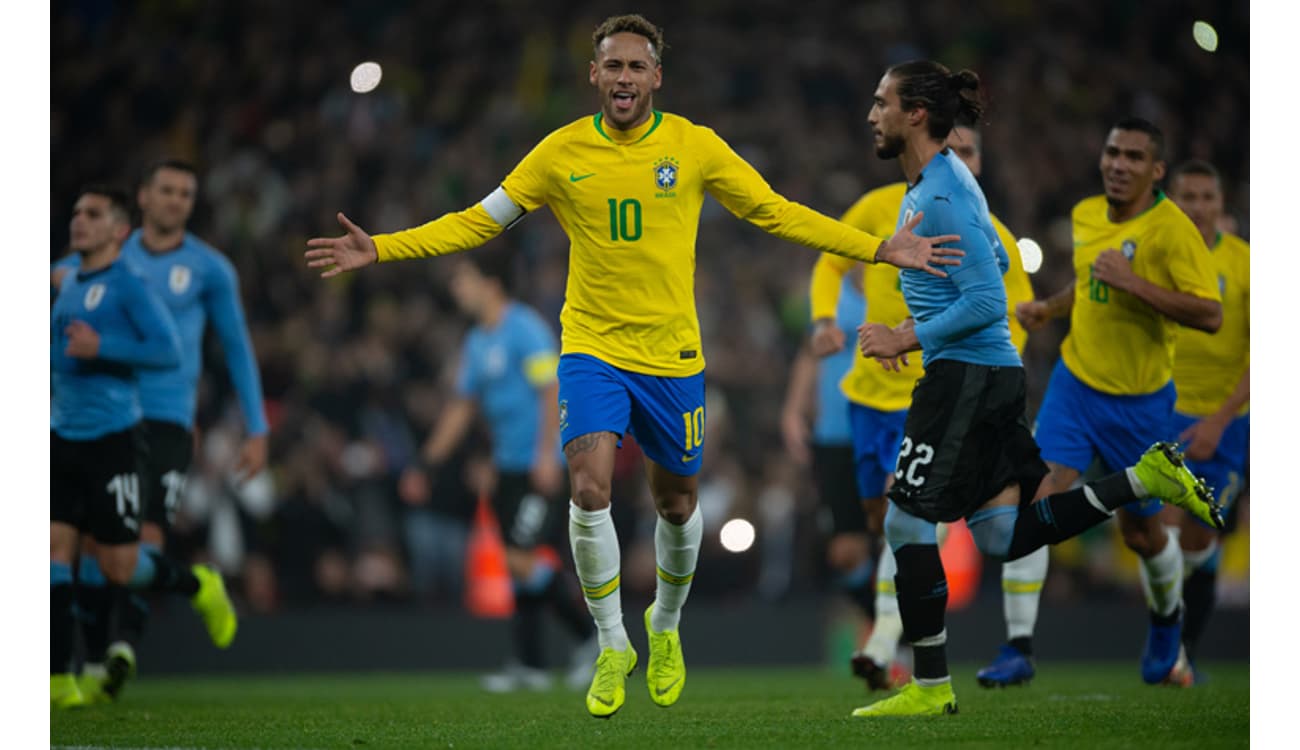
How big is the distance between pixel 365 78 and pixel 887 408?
8.93 m

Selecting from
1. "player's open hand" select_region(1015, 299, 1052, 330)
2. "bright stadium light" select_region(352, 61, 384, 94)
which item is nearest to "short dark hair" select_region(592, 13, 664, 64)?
"player's open hand" select_region(1015, 299, 1052, 330)

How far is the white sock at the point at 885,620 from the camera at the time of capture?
6.76m

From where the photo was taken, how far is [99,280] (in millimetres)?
6754

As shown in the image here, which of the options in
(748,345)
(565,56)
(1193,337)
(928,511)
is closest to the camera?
(928,511)

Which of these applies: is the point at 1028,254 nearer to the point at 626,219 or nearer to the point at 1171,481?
the point at 1171,481

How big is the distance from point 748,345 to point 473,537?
2.83m

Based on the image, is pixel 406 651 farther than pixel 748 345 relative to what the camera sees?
No

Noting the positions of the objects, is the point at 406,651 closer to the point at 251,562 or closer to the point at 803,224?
the point at 251,562

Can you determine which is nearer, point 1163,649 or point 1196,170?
point 1163,649

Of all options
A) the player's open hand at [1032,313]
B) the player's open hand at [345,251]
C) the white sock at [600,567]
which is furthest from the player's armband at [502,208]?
the player's open hand at [1032,313]

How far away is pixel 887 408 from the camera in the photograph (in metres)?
6.88

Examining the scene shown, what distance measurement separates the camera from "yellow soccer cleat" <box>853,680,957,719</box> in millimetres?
5203

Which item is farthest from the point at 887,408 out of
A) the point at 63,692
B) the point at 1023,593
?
the point at 63,692
